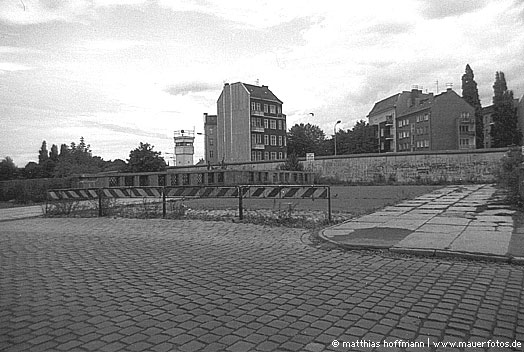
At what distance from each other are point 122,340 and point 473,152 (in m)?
45.1

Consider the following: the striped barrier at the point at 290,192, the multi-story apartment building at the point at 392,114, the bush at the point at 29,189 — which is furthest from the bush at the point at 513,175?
the multi-story apartment building at the point at 392,114

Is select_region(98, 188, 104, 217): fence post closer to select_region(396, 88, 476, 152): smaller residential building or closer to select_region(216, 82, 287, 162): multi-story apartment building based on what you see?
select_region(216, 82, 287, 162): multi-story apartment building

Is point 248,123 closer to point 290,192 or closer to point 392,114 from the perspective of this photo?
point 392,114

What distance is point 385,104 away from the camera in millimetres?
110688

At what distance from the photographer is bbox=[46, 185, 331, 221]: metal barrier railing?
14.1 metres

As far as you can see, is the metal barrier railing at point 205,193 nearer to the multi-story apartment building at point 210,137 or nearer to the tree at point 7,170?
the tree at point 7,170

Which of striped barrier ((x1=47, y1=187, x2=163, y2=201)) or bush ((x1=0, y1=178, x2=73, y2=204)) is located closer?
striped barrier ((x1=47, y1=187, x2=163, y2=201))

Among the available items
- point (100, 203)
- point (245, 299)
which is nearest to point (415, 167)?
point (100, 203)

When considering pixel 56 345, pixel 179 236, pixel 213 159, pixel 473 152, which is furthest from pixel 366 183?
Result: pixel 213 159

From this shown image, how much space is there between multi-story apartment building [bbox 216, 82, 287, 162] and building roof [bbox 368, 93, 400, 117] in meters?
27.2

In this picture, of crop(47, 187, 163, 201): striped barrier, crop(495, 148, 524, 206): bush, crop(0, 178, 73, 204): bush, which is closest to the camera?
crop(495, 148, 524, 206): bush

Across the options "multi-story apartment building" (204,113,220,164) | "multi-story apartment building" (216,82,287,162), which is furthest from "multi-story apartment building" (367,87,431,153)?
"multi-story apartment building" (204,113,220,164)

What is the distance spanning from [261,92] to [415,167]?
5563 cm

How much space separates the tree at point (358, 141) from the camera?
101 metres
